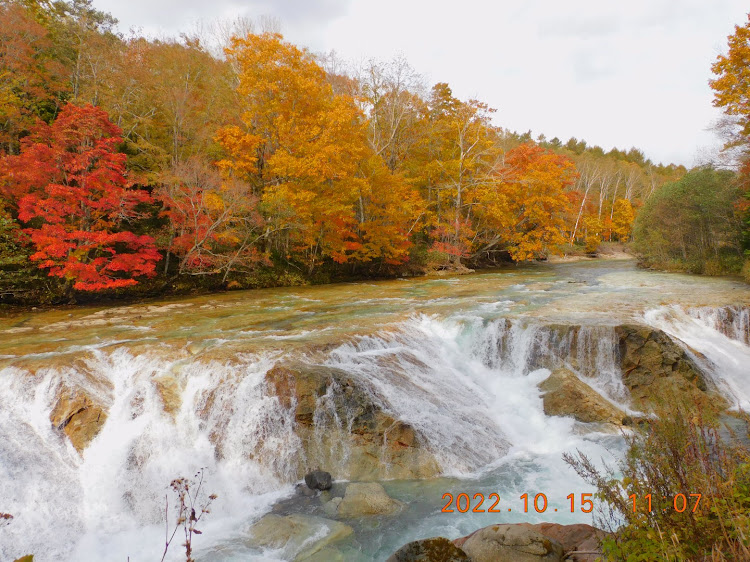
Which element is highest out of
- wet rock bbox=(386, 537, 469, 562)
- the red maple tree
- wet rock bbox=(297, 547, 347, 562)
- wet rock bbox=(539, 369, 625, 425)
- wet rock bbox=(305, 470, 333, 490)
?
the red maple tree

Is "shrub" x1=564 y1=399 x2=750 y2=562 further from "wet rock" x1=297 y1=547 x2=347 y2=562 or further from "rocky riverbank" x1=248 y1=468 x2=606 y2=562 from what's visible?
"wet rock" x1=297 y1=547 x2=347 y2=562

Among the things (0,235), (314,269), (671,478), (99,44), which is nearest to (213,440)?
(671,478)

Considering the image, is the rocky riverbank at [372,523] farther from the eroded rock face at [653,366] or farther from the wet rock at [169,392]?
the eroded rock face at [653,366]

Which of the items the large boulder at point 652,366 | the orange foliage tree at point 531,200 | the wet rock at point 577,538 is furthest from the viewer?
the orange foliage tree at point 531,200

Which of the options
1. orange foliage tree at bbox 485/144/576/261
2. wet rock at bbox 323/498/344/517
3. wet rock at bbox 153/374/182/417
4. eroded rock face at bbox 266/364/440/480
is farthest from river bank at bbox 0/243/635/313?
wet rock at bbox 323/498/344/517

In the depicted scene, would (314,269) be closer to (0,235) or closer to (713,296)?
(0,235)

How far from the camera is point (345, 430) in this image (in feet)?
22.2

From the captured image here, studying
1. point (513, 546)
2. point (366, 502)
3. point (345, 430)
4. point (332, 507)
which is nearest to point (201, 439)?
point (345, 430)

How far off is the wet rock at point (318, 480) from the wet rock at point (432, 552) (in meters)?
2.33

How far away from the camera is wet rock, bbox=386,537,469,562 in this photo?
366 centimetres

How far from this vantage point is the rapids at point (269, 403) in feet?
17.4

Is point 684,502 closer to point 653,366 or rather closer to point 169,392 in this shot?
point 169,392

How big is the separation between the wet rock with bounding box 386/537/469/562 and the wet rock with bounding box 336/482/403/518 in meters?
1.65

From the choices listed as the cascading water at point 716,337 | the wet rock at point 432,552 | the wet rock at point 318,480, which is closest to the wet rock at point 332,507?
the wet rock at point 318,480
